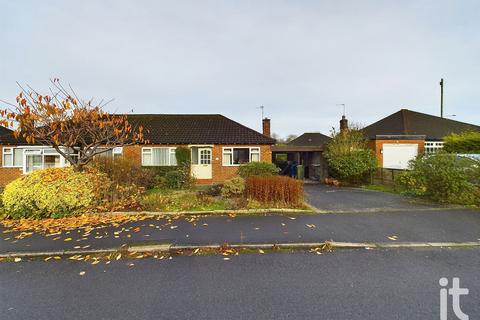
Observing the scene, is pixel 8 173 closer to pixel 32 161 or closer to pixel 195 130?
pixel 32 161

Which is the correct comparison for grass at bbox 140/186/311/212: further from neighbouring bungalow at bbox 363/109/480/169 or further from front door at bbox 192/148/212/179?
neighbouring bungalow at bbox 363/109/480/169

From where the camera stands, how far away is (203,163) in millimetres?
16109

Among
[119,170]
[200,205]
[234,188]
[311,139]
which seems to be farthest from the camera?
[311,139]

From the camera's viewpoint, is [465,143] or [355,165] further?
[465,143]

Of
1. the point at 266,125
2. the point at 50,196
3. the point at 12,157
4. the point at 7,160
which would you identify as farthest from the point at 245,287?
the point at 7,160

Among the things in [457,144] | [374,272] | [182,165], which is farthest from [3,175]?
[457,144]

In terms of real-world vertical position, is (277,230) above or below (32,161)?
below

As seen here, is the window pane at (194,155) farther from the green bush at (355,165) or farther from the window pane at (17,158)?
the window pane at (17,158)

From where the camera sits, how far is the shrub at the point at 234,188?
845 cm

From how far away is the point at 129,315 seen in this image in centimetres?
267

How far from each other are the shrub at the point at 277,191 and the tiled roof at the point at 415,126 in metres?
14.9

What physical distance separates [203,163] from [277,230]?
441 inches

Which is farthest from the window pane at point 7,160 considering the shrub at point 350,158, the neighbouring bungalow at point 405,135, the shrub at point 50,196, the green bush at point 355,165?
the neighbouring bungalow at point 405,135

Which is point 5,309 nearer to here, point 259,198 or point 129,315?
point 129,315
